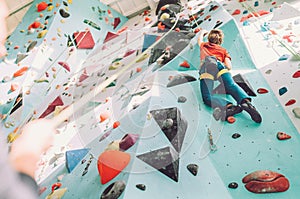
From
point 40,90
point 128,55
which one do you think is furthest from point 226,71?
point 40,90

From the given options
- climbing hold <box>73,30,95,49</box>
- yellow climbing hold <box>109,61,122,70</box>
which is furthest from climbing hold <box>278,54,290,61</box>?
climbing hold <box>73,30,95,49</box>

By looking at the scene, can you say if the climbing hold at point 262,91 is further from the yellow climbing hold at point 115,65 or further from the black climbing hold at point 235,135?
the yellow climbing hold at point 115,65

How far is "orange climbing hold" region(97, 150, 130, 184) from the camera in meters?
1.12

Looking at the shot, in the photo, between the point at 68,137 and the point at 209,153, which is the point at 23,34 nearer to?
the point at 68,137

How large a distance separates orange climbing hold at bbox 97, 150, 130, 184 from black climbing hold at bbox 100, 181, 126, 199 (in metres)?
0.03

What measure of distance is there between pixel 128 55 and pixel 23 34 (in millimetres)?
736

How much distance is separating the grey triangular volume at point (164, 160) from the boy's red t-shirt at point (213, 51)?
0.41 meters

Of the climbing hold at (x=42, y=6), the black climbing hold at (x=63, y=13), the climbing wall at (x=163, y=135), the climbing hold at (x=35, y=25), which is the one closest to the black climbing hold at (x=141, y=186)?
the climbing wall at (x=163, y=135)

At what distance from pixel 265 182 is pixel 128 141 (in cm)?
41

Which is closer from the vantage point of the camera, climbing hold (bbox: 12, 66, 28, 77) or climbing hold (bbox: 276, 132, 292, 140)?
climbing hold (bbox: 276, 132, 292, 140)

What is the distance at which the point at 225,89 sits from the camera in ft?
4.20

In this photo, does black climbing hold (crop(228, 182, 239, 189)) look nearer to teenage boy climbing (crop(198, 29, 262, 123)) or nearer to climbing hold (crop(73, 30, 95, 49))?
teenage boy climbing (crop(198, 29, 262, 123))

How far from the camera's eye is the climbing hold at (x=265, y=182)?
103 cm

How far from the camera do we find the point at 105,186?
3.78 ft
